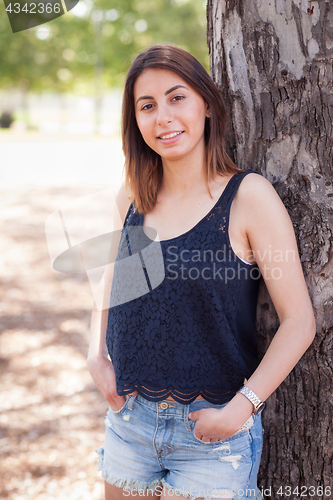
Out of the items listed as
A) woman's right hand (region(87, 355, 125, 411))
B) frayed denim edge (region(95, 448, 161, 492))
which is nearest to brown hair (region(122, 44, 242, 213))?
woman's right hand (region(87, 355, 125, 411))

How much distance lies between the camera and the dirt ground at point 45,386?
313 centimetres

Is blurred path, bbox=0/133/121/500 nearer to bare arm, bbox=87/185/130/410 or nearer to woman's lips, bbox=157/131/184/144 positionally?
bare arm, bbox=87/185/130/410

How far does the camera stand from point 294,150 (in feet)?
6.04

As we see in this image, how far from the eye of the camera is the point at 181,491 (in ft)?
5.28

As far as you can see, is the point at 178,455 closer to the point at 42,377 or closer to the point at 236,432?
the point at 236,432

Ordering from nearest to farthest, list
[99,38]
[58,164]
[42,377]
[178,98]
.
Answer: [178,98] < [42,377] < [58,164] < [99,38]

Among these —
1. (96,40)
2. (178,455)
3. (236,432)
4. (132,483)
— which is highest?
(96,40)

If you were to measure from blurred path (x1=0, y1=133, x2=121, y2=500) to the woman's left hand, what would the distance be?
1896 millimetres

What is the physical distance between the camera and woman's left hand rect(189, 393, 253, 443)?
1.52 m

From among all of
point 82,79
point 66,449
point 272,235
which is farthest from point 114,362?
point 82,79

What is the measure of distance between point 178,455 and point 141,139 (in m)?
1.32

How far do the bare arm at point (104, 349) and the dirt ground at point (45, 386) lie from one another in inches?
61.9

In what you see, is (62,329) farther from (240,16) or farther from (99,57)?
(99,57)

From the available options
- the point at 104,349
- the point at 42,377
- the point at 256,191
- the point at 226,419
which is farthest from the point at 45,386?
the point at 256,191
